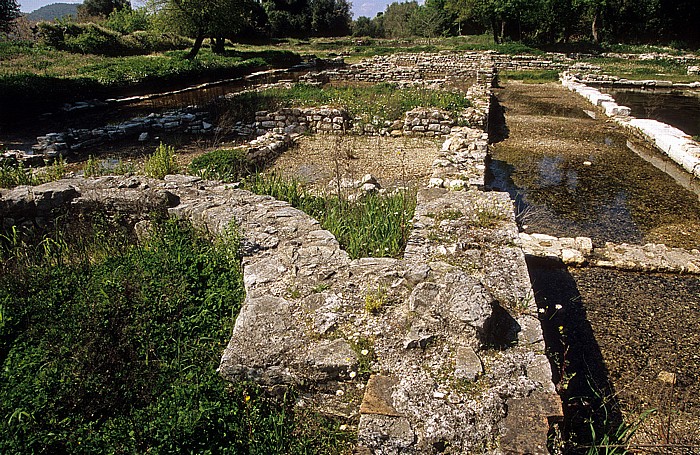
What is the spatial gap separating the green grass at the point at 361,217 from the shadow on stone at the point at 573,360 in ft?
5.74

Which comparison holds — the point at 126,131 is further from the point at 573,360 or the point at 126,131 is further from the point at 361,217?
the point at 573,360

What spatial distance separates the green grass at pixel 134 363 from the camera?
2.98 meters

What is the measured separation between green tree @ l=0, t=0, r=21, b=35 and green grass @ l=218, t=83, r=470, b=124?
9.29 metres

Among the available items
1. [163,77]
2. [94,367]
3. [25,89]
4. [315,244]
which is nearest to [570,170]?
[315,244]

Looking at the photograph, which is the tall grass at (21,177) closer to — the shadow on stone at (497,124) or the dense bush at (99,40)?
the shadow on stone at (497,124)

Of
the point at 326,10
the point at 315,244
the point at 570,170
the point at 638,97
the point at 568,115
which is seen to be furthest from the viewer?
the point at 326,10

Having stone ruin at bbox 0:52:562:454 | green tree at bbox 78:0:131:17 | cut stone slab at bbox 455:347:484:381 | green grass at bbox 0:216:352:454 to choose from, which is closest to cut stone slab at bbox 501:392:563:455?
stone ruin at bbox 0:52:562:454

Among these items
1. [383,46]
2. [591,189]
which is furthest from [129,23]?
[591,189]

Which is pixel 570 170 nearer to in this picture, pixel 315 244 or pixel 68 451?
pixel 315 244

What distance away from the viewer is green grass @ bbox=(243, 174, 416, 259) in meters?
5.23

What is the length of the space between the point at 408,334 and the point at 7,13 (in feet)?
69.8

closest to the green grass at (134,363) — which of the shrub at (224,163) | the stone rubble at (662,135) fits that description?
the shrub at (224,163)

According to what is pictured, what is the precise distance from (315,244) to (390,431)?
2446 millimetres

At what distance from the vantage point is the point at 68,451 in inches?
114
